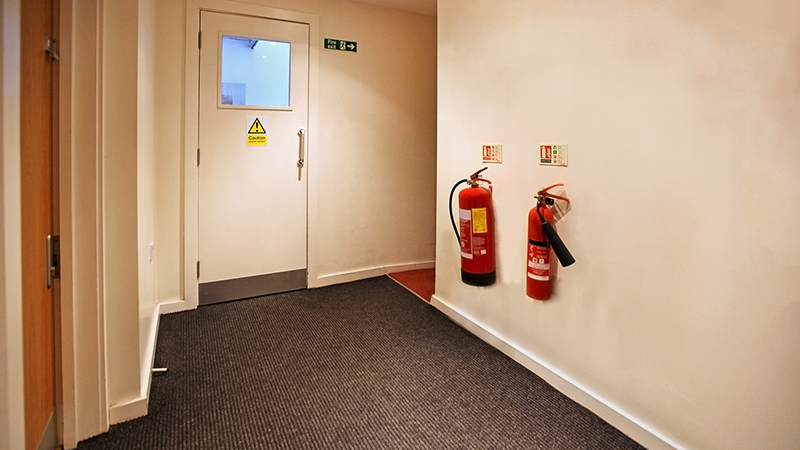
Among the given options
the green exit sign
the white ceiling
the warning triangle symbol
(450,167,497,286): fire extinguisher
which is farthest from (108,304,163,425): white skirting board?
the white ceiling

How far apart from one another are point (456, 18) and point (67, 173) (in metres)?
2.44

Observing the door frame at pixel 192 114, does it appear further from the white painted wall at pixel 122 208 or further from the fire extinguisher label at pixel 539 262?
the fire extinguisher label at pixel 539 262

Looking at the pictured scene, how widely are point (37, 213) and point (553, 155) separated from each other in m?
2.15

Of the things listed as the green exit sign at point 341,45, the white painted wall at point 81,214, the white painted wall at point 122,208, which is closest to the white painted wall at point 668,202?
the green exit sign at point 341,45

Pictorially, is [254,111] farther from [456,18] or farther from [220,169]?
[456,18]

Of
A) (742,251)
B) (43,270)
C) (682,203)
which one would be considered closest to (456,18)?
(682,203)

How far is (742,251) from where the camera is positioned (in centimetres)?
149

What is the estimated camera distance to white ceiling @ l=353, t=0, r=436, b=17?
12.5 feet

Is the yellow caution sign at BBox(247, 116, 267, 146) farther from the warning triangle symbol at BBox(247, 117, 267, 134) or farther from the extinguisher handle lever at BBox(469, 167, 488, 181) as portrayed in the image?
the extinguisher handle lever at BBox(469, 167, 488, 181)

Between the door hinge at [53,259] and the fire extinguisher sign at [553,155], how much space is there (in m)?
2.17

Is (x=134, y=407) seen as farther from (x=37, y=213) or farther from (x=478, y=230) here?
(x=478, y=230)

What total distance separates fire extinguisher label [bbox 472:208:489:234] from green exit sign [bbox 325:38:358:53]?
2.06 metres

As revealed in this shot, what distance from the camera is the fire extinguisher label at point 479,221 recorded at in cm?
266

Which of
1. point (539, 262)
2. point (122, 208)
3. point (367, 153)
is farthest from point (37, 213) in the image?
point (367, 153)
